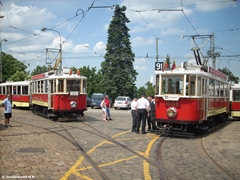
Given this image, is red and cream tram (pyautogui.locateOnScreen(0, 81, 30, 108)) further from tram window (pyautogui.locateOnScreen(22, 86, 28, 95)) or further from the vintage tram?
the vintage tram

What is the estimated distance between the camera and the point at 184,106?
12234mm

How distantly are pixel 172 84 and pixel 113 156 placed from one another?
201 inches

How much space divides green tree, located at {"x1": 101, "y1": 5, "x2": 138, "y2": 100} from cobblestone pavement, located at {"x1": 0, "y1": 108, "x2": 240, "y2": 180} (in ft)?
110

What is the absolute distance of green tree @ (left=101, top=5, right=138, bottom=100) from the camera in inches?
1832

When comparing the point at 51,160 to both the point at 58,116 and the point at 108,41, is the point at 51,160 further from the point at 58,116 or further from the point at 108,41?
the point at 108,41

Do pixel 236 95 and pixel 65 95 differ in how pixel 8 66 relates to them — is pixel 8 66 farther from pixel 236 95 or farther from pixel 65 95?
pixel 236 95

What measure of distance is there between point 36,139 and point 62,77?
24.3ft

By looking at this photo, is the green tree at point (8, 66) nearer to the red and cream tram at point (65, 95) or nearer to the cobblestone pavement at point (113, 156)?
the red and cream tram at point (65, 95)

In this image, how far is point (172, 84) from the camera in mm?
12664

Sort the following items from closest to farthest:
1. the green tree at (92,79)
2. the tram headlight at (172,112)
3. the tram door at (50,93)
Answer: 1. the tram headlight at (172,112)
2. the tram door at (50,93)
3. the green tree at (92,79)

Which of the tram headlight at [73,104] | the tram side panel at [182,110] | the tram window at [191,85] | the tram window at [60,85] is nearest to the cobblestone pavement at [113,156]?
the tram side panel at [182,110]

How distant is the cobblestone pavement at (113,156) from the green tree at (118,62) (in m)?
33.6

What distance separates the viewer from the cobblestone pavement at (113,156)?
6876 millimetres

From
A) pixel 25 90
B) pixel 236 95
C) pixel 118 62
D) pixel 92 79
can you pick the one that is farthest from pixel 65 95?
pixel 92 79
